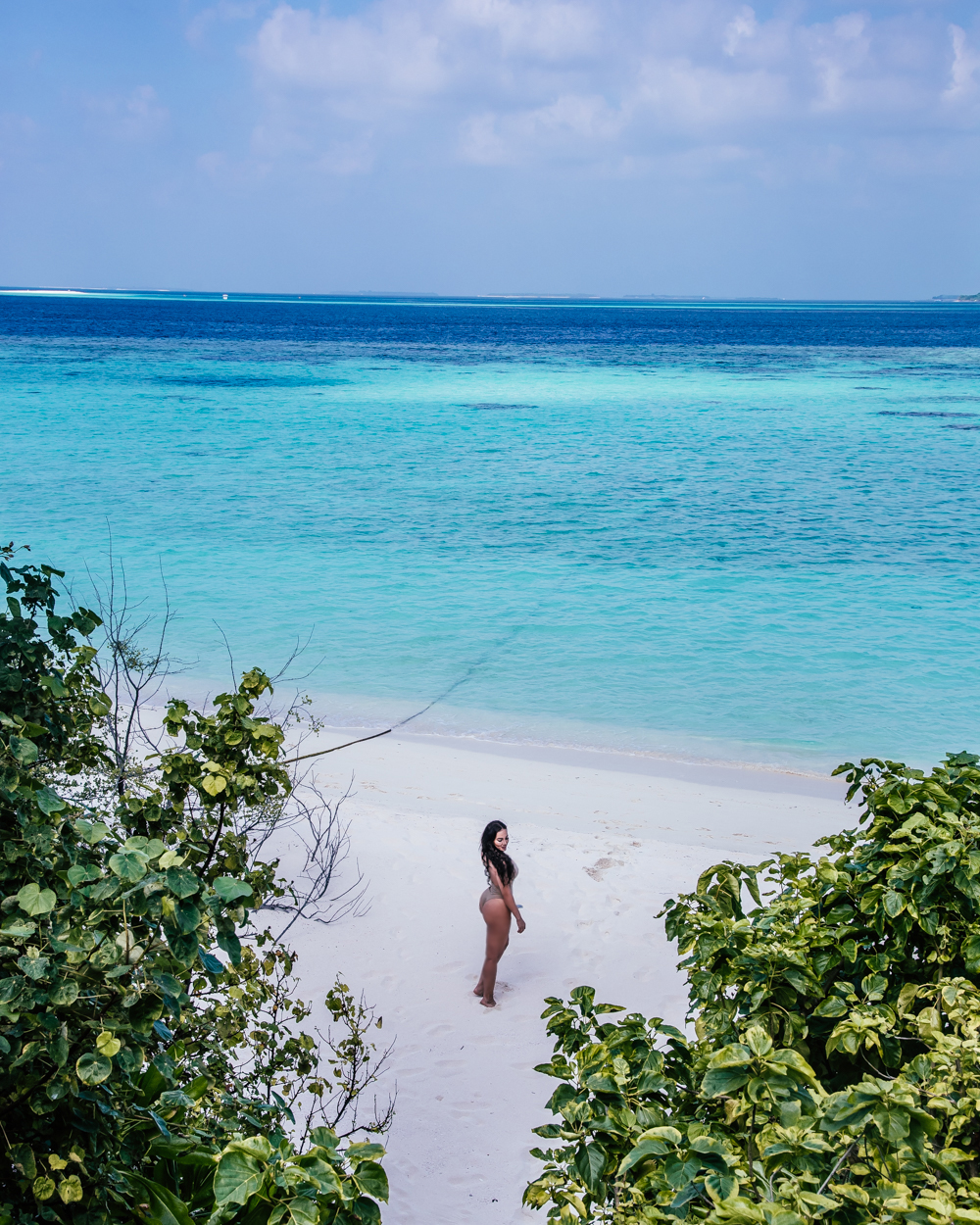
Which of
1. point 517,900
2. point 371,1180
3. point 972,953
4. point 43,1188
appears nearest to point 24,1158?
point 43,1188

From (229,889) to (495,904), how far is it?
16.6 feet

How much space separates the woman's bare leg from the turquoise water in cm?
594

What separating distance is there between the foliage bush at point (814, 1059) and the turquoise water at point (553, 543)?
9.35 m

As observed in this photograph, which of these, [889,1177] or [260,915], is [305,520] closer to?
[260,915]

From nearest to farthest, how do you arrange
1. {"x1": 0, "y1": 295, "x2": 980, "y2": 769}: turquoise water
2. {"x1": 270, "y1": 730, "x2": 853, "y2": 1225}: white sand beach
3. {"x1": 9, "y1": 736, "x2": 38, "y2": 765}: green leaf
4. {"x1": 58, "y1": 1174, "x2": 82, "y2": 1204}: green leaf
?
1. {"x1": 58, "y1": 1174, "x2": 82, "y2": 1204}: green leaf
2. {"x1": 9, "y1": 736, "x2": 38, "y2": 765}: green leaf
3. {"x1": 270, "y1": 730, "x2": 853, "y2": 1225}: white sand beach
4. {"x1": 0, "y1": 295, "x2": 980, "y2": 769}: turquoise water

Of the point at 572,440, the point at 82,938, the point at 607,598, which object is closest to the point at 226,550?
the point at 607,598

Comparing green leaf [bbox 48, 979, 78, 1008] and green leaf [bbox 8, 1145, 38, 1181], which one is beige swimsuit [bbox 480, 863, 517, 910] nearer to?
green leaf [bbox 8, 1145, 38, 1181]

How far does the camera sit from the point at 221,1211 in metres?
2.03

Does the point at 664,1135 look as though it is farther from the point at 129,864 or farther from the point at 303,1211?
the point at 129,864

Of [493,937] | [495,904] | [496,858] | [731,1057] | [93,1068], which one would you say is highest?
[93,1068]

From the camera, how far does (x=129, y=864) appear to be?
2.02m

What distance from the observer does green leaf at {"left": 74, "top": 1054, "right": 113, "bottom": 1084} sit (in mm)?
1935

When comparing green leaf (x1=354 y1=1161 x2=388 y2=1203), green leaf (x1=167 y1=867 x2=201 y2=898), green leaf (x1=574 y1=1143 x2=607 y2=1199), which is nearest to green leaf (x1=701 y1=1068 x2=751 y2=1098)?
green leaf (x1=574 y1=1143 x2=607 y2=1199)

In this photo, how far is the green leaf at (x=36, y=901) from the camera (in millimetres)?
2068
